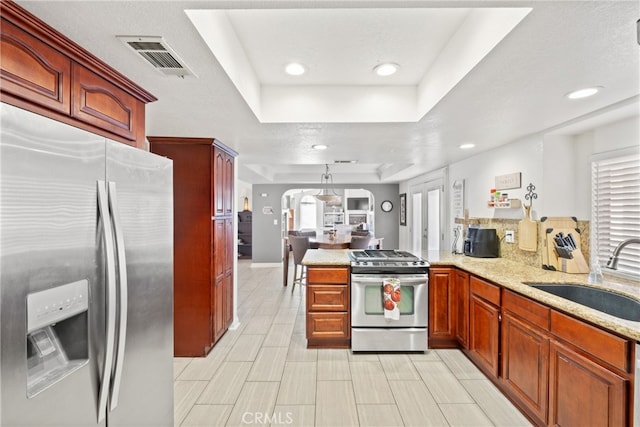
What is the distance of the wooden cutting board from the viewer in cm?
267

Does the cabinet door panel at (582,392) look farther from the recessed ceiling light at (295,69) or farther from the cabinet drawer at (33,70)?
the cabinet drawer at (33,70)

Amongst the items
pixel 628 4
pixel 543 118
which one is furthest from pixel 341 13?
pixel 543 118

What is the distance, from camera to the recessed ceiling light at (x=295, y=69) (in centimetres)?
201

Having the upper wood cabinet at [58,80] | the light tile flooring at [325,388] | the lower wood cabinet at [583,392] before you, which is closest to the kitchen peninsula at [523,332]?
the lower wood cabinet at [583,392]

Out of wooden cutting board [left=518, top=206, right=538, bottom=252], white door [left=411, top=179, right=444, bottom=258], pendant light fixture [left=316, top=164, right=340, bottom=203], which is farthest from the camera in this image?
pendant light fixture [left=316, top=164, right=340, bottom=203]

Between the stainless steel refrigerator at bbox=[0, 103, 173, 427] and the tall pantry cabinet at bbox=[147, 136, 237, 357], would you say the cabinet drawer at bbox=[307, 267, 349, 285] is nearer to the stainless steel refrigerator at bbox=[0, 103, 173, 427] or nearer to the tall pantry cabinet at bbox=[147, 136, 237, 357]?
the tall pantry cabinet at bbox=[147, 136, 237, 357]

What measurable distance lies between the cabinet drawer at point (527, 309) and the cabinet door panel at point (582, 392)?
0.45 ft

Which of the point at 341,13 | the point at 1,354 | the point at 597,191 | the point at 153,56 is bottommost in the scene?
the point at 1,354

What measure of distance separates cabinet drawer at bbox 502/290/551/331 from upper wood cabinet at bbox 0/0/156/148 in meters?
2.60

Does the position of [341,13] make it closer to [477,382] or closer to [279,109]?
[279,109]

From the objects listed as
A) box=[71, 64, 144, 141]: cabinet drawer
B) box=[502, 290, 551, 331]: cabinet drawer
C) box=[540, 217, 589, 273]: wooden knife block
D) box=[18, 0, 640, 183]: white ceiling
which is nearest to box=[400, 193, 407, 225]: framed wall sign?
box=[18, 0, 640, 183]: white ceiling

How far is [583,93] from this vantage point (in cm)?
179

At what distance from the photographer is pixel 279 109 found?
2311mm

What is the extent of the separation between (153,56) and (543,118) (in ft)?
8.77
